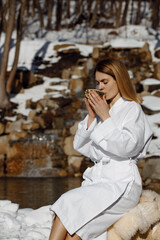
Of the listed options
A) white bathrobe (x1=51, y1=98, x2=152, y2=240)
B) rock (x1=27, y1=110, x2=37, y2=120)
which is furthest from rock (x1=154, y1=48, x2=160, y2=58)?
white bathrobe (x1=51, y1=98, x2=152, y2=240)

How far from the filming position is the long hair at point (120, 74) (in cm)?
295

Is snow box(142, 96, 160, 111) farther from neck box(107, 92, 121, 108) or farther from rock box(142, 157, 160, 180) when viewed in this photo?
neck box(107, 92, 121, 108)

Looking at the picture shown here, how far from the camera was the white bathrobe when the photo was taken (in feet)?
8.67

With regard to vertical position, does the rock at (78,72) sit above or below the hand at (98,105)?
below

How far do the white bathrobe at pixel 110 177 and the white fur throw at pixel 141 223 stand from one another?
0.16 feet

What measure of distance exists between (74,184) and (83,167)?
94.6 inches

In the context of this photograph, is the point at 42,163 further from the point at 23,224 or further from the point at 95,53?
the point at 95,53

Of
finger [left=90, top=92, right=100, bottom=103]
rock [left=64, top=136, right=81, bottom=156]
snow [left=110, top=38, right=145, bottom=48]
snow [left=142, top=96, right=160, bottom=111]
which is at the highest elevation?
finger [left=90, top=92, right=100, bottom=103]

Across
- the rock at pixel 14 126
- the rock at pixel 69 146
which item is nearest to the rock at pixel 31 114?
the rock at pixel 14 126

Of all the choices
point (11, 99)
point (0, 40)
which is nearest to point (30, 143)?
point (11, 99)

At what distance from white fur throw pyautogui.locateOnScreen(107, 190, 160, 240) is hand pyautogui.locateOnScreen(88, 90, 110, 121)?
2.11 ft

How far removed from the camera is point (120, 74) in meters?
2.95

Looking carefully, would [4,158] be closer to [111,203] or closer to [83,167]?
[83,167]

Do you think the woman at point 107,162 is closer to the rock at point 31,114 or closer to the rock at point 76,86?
the rock at point 31,114
